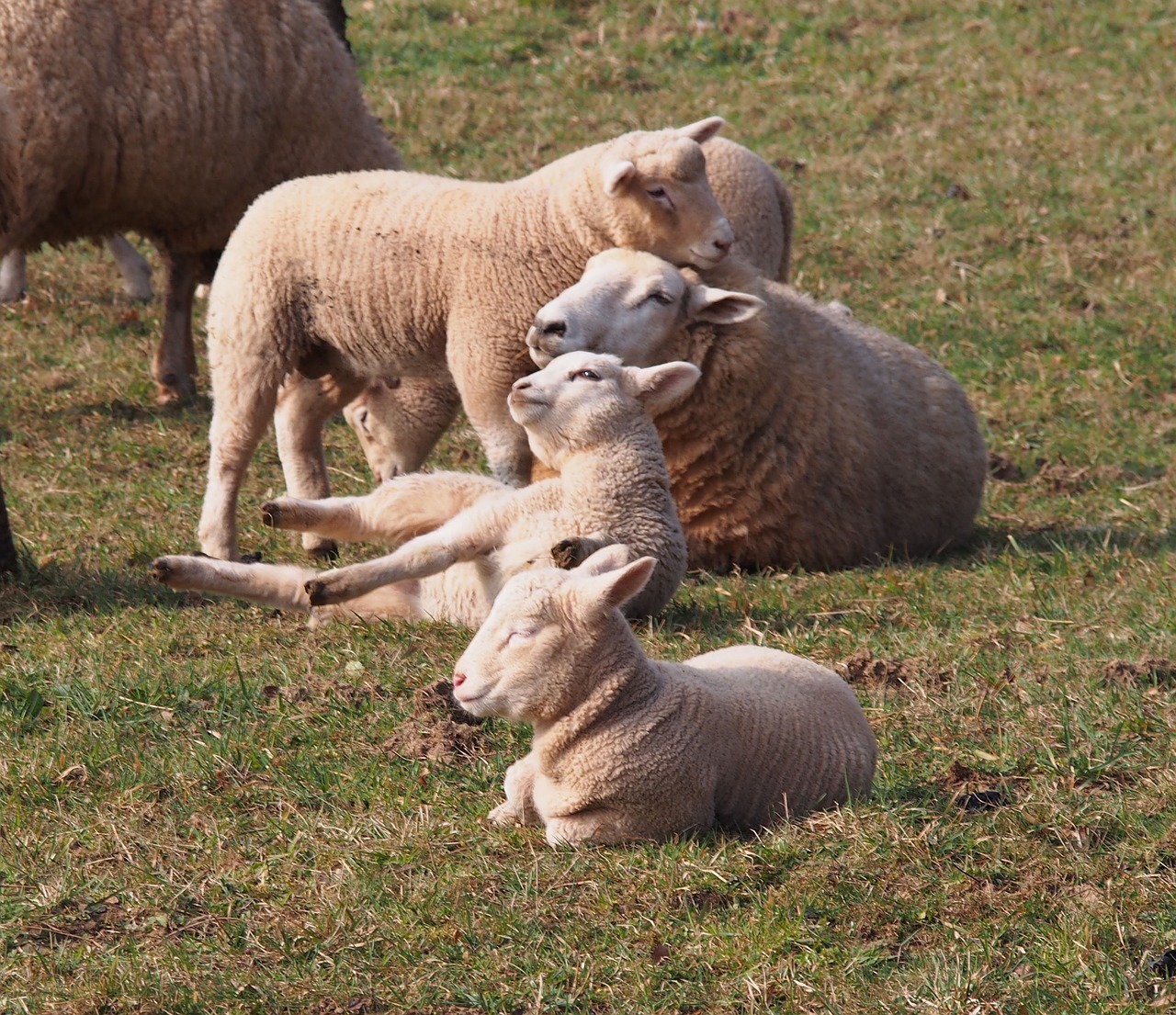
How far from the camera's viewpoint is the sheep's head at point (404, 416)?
658 centimetres

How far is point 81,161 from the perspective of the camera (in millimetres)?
7359

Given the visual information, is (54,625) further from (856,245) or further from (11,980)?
(856,245)

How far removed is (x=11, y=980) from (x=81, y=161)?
5110mm

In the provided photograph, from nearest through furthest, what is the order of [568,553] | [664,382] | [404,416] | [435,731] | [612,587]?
[612,587], [435,731], [568,553], [664,382], [404,416]

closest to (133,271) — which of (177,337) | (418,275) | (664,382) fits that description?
(177,337)

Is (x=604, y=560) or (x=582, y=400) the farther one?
(x=582, y=400)

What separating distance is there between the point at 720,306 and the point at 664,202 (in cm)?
43

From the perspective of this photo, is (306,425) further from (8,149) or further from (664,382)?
(664,382)

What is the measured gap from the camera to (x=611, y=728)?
3.45 m

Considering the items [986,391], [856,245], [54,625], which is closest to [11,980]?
[54,625]

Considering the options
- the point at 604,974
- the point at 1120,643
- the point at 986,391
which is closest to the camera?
the point at 604,974

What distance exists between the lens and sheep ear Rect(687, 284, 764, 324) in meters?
5.94

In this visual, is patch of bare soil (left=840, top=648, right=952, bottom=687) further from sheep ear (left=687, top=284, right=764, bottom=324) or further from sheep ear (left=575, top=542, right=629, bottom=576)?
sheep ear (left=687, top=284, right=764, bottom=324)

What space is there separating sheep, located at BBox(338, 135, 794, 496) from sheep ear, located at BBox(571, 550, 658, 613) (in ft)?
8.82
